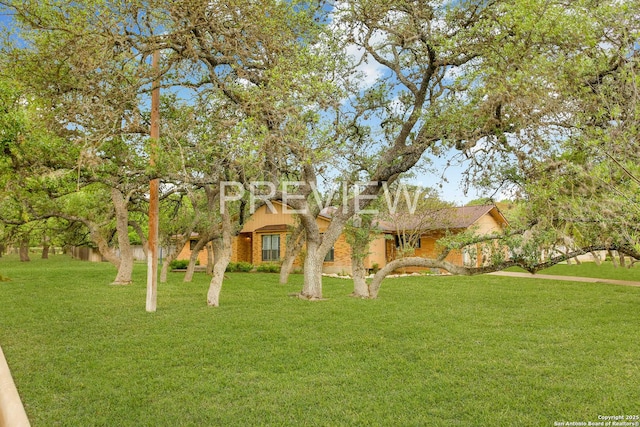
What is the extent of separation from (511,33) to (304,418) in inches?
314

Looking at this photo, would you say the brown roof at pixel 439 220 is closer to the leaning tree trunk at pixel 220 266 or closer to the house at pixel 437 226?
the house at pixel 437 226

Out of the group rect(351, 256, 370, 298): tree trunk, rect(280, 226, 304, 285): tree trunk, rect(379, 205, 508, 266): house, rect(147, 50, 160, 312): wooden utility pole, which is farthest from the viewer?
rect(379, 205, 508, 266): house

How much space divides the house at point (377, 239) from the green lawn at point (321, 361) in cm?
1248

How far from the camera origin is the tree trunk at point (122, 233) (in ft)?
61.3

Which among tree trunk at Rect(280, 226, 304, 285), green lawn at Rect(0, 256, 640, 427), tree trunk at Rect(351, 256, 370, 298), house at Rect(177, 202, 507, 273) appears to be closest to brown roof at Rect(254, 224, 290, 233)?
house at Rect(177, 202, 507, 273)

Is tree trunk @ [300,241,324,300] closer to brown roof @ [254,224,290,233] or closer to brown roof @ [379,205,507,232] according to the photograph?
brown roof @ [379,205,507,232]

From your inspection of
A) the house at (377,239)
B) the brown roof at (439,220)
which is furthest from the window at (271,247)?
the brown roof at (439,220)

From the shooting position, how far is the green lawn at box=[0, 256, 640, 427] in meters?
5.51

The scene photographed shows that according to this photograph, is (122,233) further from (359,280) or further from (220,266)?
(359,280)

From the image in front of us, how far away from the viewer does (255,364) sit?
7574 millimetres

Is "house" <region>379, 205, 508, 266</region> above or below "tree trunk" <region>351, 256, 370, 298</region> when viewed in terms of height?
above

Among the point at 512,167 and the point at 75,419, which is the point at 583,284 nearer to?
the point at 512,167

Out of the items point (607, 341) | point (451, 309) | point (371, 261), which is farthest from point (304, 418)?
point (371, 261)

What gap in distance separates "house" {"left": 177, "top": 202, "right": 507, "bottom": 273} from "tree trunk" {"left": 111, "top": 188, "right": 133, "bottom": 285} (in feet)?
29.3
